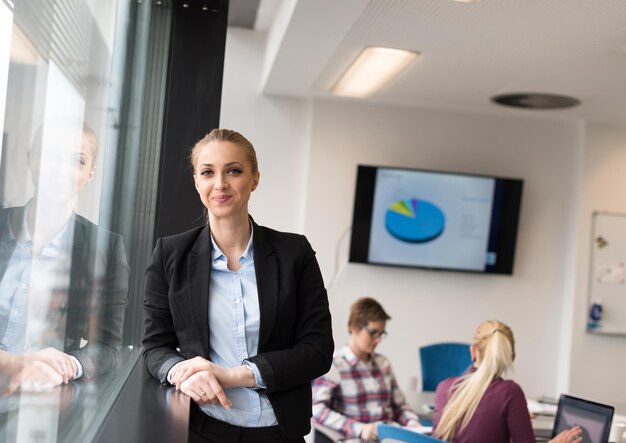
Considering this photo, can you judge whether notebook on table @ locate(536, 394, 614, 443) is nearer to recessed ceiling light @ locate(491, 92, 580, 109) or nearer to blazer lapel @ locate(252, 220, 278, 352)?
blazer lapel @ locate(252, 220, 278, 352)

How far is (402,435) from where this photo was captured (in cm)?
296

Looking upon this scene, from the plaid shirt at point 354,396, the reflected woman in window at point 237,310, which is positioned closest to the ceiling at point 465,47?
the plaid shirt at point 354,396

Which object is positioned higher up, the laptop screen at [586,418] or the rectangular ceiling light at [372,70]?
the rectangular ceiling light at [372,70]

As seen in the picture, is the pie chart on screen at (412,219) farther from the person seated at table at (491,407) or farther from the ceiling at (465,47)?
the person seated at table at (491,407)

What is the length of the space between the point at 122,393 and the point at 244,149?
2.03ft

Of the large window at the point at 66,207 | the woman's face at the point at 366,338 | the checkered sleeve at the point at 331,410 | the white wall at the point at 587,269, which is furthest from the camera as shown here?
the white wall at the point at 587,269

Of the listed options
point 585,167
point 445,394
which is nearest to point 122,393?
point 445,394

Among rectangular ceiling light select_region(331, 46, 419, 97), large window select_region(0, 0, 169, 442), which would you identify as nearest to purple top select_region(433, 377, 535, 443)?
large window select_region(0, 0, 169, 442)

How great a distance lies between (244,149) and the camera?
6.09 feet

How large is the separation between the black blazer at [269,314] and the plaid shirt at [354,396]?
206 centimetres

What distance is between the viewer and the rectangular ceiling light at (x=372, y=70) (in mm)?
5113

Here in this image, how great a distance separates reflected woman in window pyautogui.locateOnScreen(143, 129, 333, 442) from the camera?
5.92 feet

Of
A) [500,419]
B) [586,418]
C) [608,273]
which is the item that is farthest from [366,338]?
[608,273]

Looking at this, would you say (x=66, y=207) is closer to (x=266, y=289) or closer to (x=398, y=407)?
(x=266, y=289)
